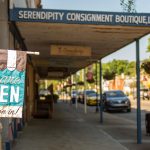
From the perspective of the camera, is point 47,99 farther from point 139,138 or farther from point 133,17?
point 133,17

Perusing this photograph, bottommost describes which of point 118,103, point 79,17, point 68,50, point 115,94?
point 118,103

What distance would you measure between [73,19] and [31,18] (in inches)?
39.6

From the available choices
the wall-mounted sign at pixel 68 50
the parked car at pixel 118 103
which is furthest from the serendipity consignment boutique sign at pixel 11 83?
the parked car at pixel 118 103

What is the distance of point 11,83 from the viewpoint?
25.1 ft

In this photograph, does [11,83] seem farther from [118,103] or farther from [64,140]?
[118,103]

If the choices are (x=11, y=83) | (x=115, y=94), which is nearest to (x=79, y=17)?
(x=11, y=83)

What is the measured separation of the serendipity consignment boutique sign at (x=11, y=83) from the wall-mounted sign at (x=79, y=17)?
4.68m

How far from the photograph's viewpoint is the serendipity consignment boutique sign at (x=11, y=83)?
7566mm

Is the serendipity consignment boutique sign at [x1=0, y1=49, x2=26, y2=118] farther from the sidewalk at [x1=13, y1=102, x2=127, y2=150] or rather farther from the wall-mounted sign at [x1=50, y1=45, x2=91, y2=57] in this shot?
the wall-mounted sign at [x1=50, y1=45, x2=91, y2=57]

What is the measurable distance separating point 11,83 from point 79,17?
5.35 m

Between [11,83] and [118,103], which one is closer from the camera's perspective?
[11,83]

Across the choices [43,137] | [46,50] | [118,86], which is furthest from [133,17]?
[118,86]

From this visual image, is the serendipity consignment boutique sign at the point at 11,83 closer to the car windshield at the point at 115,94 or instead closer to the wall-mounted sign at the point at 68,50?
the wall-mounted sign at the point at 68,50

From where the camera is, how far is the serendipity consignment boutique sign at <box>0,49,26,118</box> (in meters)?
7.57
